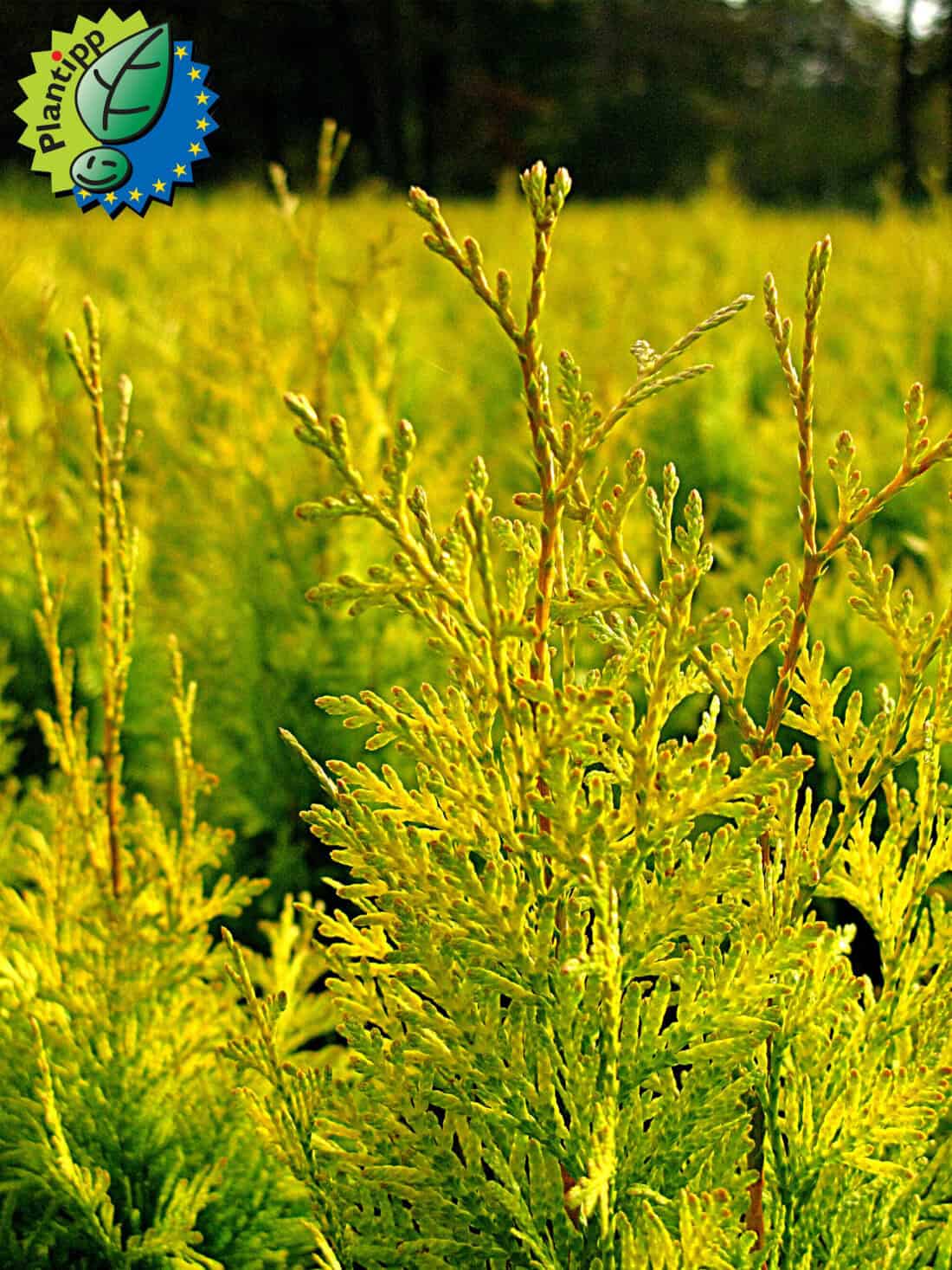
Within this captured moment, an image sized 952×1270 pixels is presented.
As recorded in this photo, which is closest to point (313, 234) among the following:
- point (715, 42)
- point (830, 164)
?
point (830, 164)

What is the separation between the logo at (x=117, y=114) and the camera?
1308mm

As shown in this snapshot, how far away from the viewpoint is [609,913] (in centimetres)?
72

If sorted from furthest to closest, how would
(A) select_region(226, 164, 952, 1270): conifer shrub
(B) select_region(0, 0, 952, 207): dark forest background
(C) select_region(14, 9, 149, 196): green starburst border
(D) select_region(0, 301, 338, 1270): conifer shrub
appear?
(B) select_region(0, 0, 952, 207): dark forest background → (C) select_region(14, 9, 149, 196): green starburst border → (D) select_region(0, 301, 338, 1270): conifer shrub → (A) select_region(226, 164, 952, 1270): conifer shrub

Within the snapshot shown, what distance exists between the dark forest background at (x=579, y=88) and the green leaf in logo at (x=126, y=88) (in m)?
12.9

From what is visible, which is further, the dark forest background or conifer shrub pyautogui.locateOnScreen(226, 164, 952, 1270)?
the dark forest background

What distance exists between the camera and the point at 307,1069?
3.07 ft

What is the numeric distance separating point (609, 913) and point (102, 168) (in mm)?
1087

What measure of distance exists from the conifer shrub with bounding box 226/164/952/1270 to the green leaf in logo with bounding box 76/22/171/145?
0.78 m

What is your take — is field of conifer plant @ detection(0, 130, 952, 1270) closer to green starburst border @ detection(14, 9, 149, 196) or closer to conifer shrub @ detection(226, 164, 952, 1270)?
conifer shrub @ detection(226, 164, 952, 1270)

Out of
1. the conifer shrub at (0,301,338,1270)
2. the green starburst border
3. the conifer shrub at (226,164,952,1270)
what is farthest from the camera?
the green starburst border

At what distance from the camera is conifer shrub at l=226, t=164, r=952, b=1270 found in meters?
0.74

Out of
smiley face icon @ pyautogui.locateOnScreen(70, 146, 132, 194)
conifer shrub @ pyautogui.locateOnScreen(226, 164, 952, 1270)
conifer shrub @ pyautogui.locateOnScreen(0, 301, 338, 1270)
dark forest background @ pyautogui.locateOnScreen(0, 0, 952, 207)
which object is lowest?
conifer shrub @ pyautogui.locateOnScreen(0, 301, 338, 1270)

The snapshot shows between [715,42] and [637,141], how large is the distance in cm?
792

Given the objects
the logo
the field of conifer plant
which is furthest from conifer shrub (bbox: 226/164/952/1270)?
the logo
